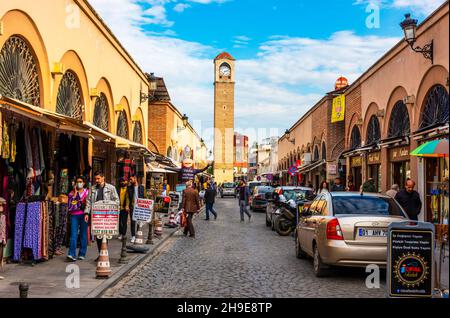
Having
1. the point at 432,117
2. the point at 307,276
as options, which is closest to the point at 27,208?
the point at 307,276

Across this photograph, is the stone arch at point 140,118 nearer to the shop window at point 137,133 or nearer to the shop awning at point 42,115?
the shop window at point 137,133

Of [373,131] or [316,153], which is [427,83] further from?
[316,153]

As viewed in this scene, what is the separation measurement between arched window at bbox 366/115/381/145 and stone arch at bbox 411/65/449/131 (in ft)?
18.0

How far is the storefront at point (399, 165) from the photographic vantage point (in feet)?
64.0

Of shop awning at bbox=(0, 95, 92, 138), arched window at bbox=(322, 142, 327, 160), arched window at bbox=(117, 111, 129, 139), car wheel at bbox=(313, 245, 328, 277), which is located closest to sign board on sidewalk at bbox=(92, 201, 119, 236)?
shop awning at bbox=(0, 95, 92, 138)

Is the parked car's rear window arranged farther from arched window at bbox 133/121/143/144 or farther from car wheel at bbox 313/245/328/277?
arched window at bbox 133/121/143/144

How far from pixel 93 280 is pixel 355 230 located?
168 inches

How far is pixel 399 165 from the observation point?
21172mm

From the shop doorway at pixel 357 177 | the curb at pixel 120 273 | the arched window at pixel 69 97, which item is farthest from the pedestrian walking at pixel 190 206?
the shop doorway at pixel 357 177

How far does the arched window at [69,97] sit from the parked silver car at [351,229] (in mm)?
8135

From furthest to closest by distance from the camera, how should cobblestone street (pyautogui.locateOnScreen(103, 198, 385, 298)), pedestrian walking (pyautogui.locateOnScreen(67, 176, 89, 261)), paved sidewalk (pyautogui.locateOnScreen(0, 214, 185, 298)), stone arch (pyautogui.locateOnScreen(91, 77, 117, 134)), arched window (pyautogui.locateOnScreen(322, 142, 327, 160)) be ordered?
1. arched window (pyautogui.locateOnScreen(322, 142, 327, 160))
2. stone arch (pyautogui.locateOnScreen(91, 77, 117, 134))
3. pedestrian walking (pyautogui.locateOnScreen(67, 176, 89, 261))
4. cobblestone street (pyautogui.locateOnScreen(103, 198, 385, 298))
5. paved sidewalk (pyautogui.locateOnScreen(0, 214, 185, 298))

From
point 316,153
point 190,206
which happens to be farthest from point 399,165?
point 316,153

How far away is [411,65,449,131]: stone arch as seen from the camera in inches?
618
